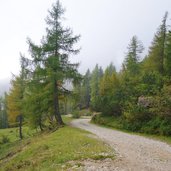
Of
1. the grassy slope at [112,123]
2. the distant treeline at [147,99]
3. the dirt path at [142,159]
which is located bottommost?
the dirt path at [142,159]

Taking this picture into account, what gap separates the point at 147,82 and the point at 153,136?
10738mm

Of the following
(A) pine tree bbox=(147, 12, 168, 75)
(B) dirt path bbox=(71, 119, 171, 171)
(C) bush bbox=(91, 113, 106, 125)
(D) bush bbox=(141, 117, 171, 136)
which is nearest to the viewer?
(B) dirt path bbox=(71, 119, 171, 171)

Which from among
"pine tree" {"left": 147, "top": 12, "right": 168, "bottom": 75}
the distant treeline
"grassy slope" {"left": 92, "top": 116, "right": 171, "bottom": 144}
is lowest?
"grassy slope" {"left": 92, "top": 116, "right": 171, "bottom": 144}

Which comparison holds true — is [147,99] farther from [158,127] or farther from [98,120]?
[98,120]

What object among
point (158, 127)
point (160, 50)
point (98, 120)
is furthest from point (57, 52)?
point (160, 50)

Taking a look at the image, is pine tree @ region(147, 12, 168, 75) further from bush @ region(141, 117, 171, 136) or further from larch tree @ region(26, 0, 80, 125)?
bush @ region(141, 117, 171, 136)

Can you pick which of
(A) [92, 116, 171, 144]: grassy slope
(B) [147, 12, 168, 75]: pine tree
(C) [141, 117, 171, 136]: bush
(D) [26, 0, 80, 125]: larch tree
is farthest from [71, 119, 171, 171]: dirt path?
(B) [147, 12, 168, 75]: pine tree

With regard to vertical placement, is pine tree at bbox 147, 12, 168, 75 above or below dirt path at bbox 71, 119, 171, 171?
above

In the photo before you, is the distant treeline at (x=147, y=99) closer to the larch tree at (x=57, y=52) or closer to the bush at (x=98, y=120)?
the bush at (x=98, y=120)

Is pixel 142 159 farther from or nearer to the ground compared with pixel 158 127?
nearer to the ground

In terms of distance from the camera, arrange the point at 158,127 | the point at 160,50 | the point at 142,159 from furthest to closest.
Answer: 1. the point at 160,50
2. the point at 158,127
3. the point at 142,159

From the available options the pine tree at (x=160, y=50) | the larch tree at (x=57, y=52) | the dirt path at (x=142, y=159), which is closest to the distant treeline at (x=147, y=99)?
the pine tree at (x=160, y=50)

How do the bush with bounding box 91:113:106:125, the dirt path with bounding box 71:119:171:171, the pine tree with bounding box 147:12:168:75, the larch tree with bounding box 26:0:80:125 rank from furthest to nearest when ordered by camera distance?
the pine tree with bounding box 147:12:168:75, the bush with bounding box 91:113:106:125, the larch tree with bounding box 26:0:80:125, the dirt path with bounding box 71:119:171:171

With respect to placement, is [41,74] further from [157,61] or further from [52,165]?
[157,61]
